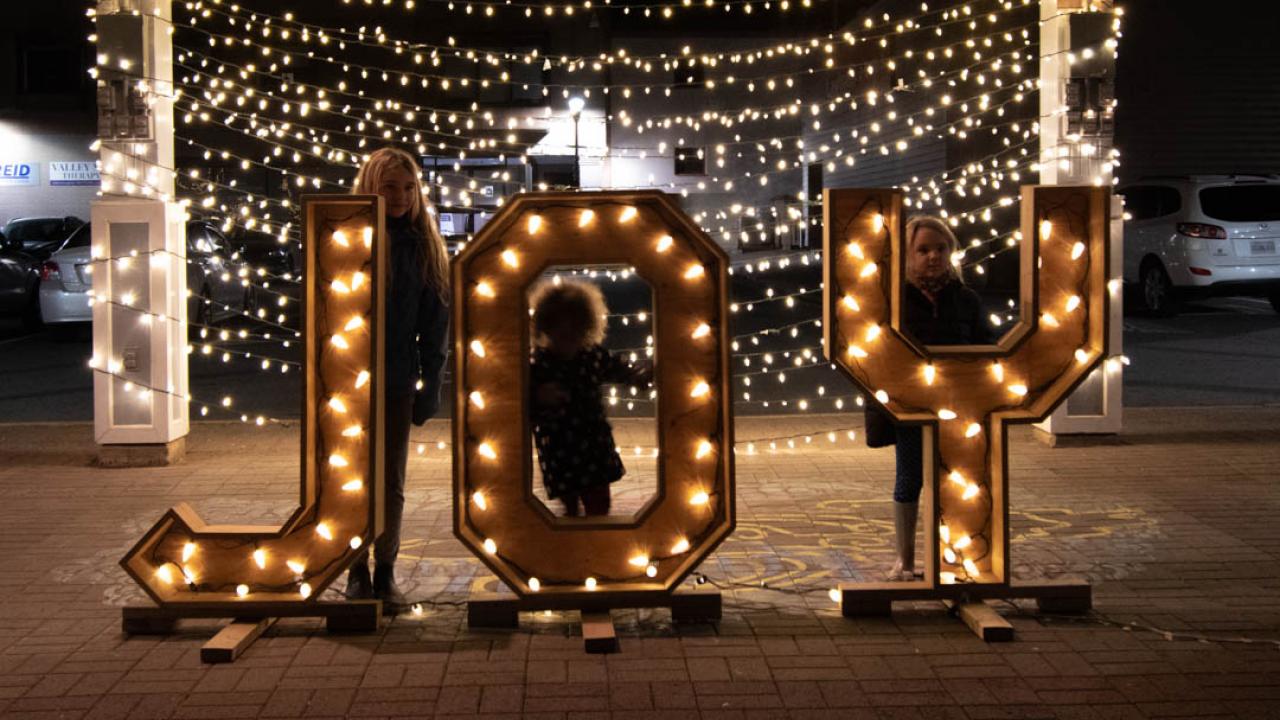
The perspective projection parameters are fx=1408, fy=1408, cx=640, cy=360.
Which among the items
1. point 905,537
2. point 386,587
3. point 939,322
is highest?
point 939,322

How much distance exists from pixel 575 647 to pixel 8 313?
1672 centimetres

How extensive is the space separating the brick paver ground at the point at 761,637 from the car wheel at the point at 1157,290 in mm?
10980

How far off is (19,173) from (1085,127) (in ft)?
105

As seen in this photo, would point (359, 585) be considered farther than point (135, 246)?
Result: No

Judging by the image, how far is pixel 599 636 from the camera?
5.12 meters

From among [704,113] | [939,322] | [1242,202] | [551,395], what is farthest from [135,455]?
[1242,202]

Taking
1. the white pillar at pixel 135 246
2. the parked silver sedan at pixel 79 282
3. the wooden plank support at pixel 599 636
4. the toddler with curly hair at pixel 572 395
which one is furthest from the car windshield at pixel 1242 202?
the wooden plank support at pixel 599 636

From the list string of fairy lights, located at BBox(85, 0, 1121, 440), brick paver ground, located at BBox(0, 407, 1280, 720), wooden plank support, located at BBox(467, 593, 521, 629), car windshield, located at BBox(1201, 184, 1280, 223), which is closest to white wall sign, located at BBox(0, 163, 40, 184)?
string of fairy lights, located at BBox(85, 0, 1121, 440)

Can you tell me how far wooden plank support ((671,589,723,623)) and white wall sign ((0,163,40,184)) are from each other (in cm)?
3391

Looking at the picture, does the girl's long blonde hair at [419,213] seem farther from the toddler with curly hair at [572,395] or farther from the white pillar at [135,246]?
the white pillar at [135,246]

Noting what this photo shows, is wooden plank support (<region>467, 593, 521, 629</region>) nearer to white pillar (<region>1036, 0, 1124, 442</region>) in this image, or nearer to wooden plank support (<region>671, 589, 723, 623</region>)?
wooden plank support (<region>671, 589, 723, 623</region>)

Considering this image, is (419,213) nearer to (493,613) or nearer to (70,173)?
(493,613)

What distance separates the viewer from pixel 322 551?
213 inches

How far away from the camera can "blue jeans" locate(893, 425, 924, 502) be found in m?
5.84
